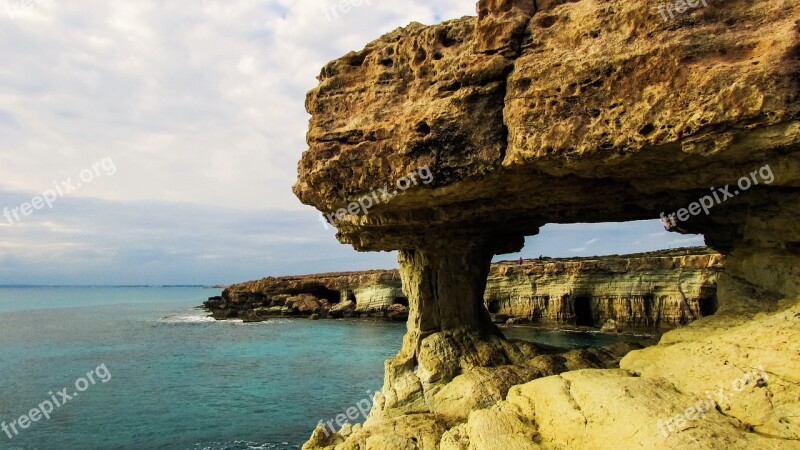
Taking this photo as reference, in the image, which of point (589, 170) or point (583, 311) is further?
point (583, 311)

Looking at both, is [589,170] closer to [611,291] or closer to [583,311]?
[611,291]

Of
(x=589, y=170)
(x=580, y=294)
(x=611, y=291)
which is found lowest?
(x=580, y=294)

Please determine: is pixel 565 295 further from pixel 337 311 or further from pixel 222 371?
pixel 222 371

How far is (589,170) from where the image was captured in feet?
26.8

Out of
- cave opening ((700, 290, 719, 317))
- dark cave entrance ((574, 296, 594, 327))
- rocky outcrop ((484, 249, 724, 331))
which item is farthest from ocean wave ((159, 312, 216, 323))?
cave opening ((700, 290, 719, 317))

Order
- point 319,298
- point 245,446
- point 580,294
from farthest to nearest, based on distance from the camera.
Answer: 1. point 319,298
2. point 580,294
3. point 245,446

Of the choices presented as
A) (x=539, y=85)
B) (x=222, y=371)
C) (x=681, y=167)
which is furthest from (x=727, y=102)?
(x=222, y=371)

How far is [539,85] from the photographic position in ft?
26.0

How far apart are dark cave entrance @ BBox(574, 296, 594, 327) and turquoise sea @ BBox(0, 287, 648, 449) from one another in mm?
7534

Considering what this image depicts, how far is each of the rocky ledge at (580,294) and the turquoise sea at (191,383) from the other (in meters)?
6.61

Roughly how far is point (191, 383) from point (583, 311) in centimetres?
3630

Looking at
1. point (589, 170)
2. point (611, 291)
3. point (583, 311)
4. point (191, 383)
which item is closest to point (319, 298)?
point (583, 311)

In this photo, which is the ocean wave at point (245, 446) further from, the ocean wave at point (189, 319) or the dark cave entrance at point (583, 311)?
the ocean wave at point (189, 319)

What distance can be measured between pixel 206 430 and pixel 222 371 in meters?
10.9
